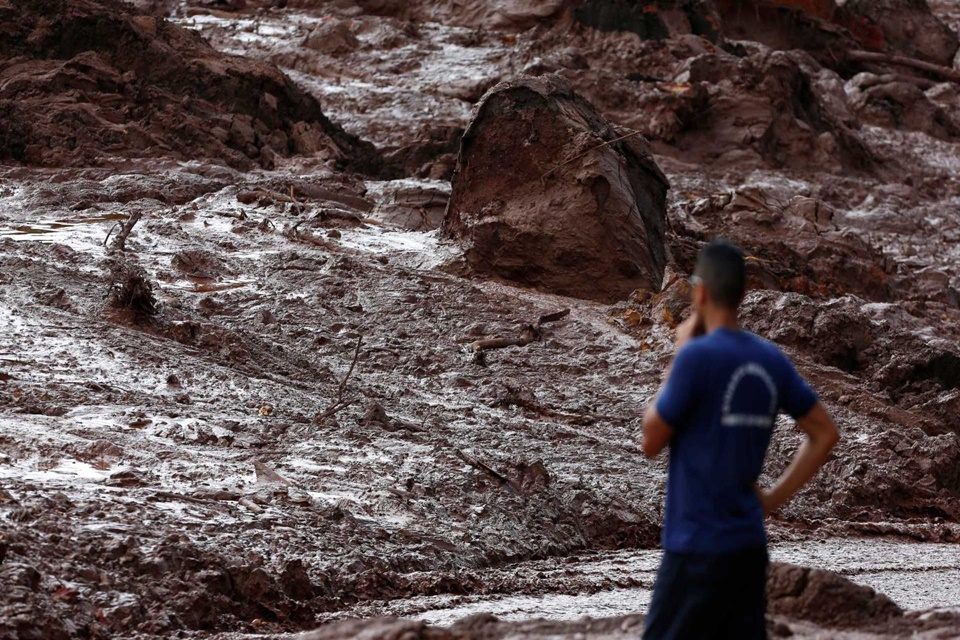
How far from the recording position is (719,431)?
289 centimetres

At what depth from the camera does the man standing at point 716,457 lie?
113 inches

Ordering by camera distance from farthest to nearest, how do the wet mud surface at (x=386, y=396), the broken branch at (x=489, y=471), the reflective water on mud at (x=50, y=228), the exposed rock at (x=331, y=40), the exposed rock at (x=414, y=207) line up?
the exposed rock at (x=331, y=40) → the exposed rock at (x=414, y=207) → the reflective water on mud at (x=50, y=228) → the broken branch at (x=489, y=471) → the wet mud surface at (x=386, y=396)

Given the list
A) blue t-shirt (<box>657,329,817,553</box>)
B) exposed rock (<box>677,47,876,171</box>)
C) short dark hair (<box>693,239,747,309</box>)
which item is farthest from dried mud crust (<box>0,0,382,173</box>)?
blue t-shirt (<box>657,329,817,553</box>)

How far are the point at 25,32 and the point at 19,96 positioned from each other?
124 centimetres

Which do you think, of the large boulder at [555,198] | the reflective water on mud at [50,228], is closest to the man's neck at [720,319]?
the large boulder at [555,198]

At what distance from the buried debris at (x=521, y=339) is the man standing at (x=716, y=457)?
267 inches

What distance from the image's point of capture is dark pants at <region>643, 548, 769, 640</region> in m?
2.91

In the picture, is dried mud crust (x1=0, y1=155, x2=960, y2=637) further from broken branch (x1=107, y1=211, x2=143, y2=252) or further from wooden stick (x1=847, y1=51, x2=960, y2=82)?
wooden stick (x1=847, y1=51, x2=960, y2=82)

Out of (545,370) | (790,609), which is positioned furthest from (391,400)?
(790,609)

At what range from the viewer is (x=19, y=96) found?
15008mm

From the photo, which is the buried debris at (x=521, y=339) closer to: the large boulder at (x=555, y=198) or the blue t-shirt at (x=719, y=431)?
the large boulder at (x=555, y=198)

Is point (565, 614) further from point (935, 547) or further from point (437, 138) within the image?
point (437, 138)

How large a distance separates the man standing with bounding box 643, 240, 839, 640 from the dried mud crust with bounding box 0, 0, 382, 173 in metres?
12.3

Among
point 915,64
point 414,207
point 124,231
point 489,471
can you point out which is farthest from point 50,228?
point 915,64
